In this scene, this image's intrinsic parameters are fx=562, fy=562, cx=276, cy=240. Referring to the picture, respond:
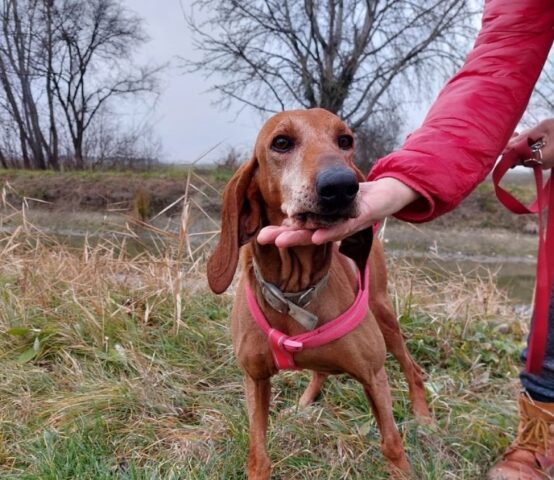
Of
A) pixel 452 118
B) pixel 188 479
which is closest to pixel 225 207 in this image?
pixel 452 118

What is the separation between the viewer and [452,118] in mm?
1926

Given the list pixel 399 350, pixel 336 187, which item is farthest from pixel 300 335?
pixel 399 350

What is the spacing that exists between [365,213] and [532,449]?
1495mm

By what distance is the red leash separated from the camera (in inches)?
90.4

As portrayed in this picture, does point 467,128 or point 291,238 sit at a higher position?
point 467,128

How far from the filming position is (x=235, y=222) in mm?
2207

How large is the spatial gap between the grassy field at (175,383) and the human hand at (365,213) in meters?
1.16

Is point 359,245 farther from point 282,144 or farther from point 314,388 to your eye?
point 314,388

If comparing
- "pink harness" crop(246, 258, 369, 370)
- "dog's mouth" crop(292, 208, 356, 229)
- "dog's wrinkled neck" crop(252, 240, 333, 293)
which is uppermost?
"dog's mouth" crop(292, 208, 356, 229)

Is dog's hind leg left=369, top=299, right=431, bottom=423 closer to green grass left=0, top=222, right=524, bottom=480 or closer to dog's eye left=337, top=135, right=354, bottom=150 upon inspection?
green grass left=0, top=222, right=524, bottom=480

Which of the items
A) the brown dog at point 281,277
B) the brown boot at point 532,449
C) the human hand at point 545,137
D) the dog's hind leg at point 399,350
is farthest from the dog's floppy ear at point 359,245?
the brown boot at point 532,449

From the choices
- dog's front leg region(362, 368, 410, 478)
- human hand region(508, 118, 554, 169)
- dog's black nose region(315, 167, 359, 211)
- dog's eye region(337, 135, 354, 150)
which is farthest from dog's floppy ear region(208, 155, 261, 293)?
human hand region(508, 118, 554, 169)

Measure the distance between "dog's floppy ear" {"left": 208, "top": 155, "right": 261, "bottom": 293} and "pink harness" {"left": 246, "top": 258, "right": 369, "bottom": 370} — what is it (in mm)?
186

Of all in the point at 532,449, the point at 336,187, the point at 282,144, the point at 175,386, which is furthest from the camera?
the point at 175,386
